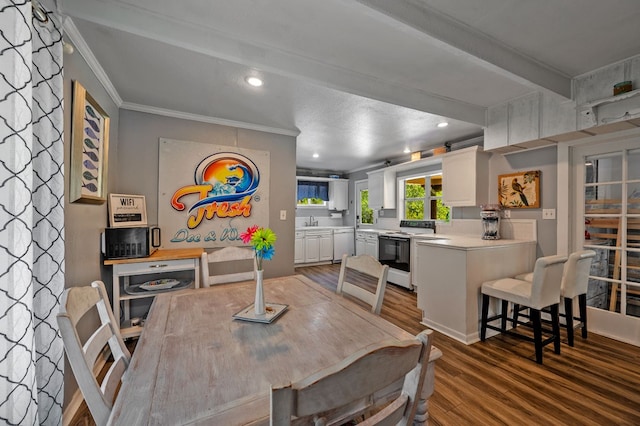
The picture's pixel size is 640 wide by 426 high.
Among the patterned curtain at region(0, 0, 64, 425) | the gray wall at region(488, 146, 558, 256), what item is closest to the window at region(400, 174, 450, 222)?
the gray wall at region(488, 146, 558, 256)

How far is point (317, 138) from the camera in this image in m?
3.78

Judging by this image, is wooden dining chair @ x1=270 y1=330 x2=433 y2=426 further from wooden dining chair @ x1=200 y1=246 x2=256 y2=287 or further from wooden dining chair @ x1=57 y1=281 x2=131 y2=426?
wooden dining chair @ x1=200 y1=246 x2=256 y2=287

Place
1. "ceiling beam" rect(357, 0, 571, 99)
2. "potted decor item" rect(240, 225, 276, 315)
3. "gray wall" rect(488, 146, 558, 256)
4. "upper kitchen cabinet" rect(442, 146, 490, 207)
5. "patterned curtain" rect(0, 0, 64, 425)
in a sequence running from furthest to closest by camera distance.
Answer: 1. "upper kitchen cabinet" rect(442, 146, 490, 207)
2. "gray wall" rect(488, 146, 558, 256)
3. "ceiling beam" rect(357, 0, 571, 99)
4. "potted decor item" rect(240, 225, 276, 315)
5. "patterned curtain" rect(0, 0, 64, 425)

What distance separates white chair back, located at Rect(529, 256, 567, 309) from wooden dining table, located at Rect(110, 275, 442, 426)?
66.0 inches

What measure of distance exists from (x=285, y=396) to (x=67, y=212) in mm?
1866

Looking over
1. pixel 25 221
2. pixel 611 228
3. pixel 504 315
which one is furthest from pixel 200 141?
pixel 611 228

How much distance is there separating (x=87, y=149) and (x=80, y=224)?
511 mm

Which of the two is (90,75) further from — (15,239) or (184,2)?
(15,239)

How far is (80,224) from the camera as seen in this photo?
1.77 metres

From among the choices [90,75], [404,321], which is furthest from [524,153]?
[90,75]

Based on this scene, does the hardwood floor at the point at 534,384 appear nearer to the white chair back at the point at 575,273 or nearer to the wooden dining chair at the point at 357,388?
the white chair back at the point at 575,273

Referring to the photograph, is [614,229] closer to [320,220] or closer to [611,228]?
[611,228]

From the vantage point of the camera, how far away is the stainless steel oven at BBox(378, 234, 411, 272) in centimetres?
415

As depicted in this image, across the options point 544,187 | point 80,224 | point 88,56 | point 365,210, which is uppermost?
point 88,56
